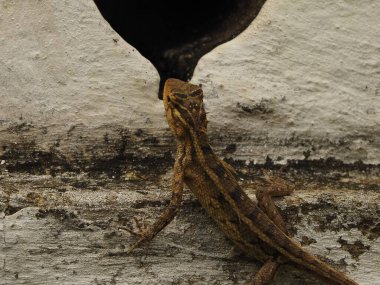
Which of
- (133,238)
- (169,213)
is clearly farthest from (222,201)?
(133,238)

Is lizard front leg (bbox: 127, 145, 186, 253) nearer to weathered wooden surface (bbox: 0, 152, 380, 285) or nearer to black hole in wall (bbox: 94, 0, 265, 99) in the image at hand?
weathered wooden surface (bbox: 0, 152, 380, 285)

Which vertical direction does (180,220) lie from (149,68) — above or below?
below

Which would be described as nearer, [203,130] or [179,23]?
[203,130]

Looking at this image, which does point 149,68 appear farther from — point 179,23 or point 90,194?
point 179,23

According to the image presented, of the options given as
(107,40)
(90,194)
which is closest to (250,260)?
(90,194)

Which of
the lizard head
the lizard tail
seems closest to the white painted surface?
the lizard head

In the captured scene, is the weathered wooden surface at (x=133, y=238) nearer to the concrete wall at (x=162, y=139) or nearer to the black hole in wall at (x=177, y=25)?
the concrete wall at (x=162, y=139)
